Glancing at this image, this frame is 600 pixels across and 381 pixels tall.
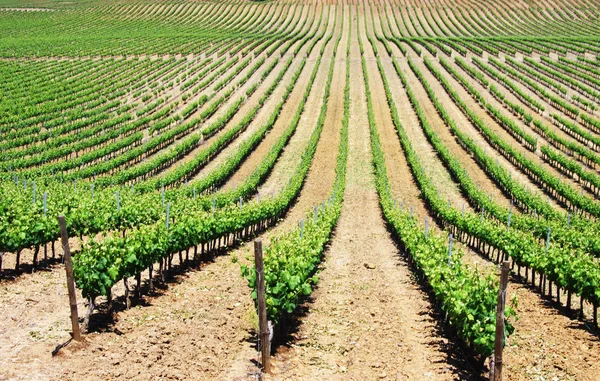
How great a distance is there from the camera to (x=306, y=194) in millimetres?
42219

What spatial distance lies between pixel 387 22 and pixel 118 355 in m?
128

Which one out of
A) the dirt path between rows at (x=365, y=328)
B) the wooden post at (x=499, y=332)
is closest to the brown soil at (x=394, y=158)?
the dirt path between rows at (x=365, y=328)

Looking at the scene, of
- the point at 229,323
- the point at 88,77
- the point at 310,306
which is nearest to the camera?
the point at 229,323

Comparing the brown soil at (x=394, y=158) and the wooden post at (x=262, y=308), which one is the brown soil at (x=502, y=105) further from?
the wooden post at (x=262, y=308)

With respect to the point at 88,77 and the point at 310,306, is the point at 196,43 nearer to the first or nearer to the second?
the point at 88,77

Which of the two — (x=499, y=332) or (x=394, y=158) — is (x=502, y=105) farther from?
(x=499, y=332)

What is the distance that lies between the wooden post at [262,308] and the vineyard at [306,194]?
17 cm

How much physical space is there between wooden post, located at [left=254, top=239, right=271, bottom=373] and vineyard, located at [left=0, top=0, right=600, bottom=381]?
0.17 m

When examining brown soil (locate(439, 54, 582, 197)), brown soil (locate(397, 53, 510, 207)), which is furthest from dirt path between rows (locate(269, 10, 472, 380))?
brown soil (locate(439, 54, 582, 197))

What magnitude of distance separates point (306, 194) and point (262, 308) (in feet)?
102

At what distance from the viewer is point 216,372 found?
461 inches

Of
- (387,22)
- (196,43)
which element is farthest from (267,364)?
(387,22)

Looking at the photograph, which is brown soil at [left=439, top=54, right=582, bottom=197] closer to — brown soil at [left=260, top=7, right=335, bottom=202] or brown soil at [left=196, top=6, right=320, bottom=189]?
brown soil at [left=260, top=7, right=335, bottom=202]

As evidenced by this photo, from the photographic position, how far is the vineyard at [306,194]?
13.2 metres
